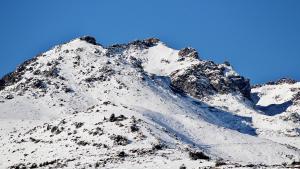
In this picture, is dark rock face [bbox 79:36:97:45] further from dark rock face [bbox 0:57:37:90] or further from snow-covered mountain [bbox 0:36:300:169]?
dark rock face [bbox 0:57:37:90]

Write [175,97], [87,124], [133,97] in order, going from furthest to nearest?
[175,97]
[133,97]
[87,124]

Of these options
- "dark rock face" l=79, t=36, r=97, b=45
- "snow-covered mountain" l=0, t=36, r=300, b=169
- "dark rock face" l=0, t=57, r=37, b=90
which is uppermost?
"dark rock face" l=79, t=36, r=97, b=45

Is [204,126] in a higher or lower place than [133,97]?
lower

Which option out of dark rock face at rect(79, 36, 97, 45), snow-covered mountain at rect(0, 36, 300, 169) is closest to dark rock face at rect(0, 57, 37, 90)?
snow-covered mountain at rect(0, 36, 300, 169)

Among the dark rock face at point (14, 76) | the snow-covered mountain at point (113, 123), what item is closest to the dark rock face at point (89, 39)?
the snow-covered mountain at point (113, 123)

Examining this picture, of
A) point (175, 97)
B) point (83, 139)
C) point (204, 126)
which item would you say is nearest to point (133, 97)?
point (175, 97)

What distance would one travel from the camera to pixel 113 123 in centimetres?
9281

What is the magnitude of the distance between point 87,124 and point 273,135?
276 ft

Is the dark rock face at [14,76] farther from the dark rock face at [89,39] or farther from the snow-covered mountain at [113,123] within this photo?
the dark rock face at [89,39]

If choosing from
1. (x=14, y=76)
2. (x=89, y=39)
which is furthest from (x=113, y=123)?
(x=89, y=39)

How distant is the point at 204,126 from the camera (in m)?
123

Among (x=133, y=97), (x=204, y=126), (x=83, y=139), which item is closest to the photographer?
(x=83, y=139)

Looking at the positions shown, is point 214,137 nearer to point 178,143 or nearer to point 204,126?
point 204,126

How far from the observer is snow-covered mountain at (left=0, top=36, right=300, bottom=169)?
77500mm
